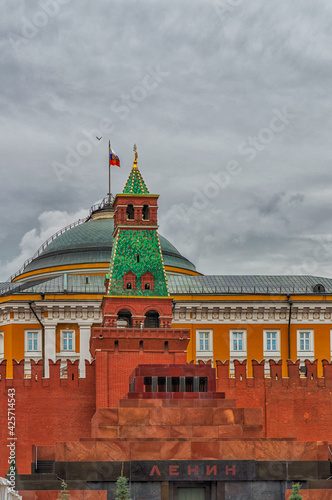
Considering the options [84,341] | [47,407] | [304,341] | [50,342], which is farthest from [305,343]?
[47,407]

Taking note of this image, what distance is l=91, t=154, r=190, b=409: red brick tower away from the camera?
5634cm

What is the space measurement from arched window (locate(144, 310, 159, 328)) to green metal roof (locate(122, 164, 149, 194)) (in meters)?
5.54

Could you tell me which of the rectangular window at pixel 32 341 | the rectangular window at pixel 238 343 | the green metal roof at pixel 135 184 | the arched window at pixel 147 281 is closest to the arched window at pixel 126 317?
the arched window at pixel 147 281

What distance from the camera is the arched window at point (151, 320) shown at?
57281 millimetres

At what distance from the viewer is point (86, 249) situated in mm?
79625

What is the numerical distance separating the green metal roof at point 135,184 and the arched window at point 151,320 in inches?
218

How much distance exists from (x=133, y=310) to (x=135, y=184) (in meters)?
5.98

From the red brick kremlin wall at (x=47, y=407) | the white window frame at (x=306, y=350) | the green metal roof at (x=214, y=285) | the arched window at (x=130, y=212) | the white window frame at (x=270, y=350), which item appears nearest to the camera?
the red brick kremlin wall at (x=47, y=407)

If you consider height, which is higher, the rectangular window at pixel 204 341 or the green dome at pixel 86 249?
the green dome at pixel 86 249

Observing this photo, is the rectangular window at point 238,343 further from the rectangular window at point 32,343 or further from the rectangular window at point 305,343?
the rectangular window at point 32,343

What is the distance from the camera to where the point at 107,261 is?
7756cm

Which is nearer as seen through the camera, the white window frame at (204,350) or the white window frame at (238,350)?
the white window frame at (204,350)

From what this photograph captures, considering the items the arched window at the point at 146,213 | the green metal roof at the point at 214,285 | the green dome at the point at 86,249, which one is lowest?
the green metal roof at the point at 214,285

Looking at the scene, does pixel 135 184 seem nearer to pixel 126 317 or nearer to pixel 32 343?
pixel 126 317
